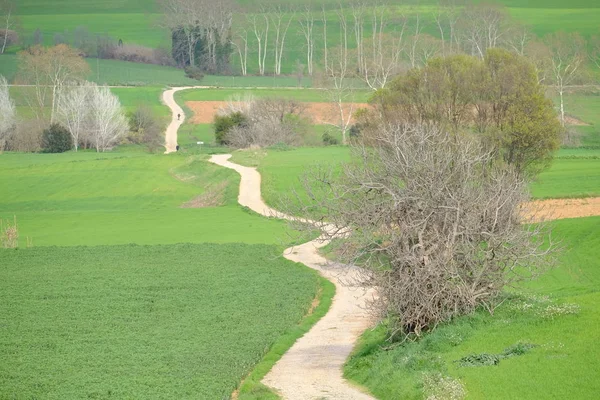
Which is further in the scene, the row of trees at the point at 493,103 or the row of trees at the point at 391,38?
the row of trees at the point at 391,38

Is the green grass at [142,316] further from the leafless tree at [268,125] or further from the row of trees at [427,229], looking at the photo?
the leafless tree at [268,125]

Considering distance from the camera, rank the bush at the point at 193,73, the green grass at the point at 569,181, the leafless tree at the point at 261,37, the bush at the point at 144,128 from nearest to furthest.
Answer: the green grass at the point at 569,181 < the bush at the point at 144,128 < the bush at the point at 193,73 < the leafless tree at the point at 261,37

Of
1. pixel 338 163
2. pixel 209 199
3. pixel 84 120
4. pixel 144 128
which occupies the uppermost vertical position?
pixel 338 163

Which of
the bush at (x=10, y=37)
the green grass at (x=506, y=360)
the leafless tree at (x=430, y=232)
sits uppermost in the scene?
the leafless tree at (x=430, y=232)

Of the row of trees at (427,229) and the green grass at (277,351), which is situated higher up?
the row of trees at (427,229)

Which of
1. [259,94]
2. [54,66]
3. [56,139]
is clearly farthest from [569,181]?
[54,66]

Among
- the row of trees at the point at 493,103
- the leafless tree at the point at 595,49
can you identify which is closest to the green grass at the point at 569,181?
the row of trees at the point at 493,103

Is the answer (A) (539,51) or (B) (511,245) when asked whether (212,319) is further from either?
(A) (539,51)

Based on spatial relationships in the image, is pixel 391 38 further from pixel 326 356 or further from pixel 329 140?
pixel 326 356
